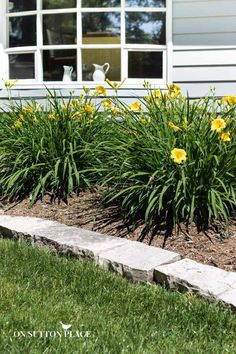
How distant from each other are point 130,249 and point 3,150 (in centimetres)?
214

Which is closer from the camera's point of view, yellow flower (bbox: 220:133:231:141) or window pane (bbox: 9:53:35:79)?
yellow flower (bbox: 220:133:231:141)

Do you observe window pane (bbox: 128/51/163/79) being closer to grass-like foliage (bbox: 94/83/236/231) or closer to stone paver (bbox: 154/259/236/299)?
grass-like foliage (bbox: 94/83/236/231)

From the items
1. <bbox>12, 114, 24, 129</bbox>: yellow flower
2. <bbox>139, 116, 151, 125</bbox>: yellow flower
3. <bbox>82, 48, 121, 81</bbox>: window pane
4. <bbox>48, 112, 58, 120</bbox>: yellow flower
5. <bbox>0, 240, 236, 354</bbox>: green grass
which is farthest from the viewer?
<bbox>82, 48, 121, 81</bbox>: window pane

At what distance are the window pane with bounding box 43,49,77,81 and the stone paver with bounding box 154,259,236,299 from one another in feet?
17.2

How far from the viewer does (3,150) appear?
5203 millimetres

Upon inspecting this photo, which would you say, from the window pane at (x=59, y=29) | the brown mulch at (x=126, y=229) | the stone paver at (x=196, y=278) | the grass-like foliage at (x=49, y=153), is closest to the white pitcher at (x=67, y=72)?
the window pane at (x=59, y=29)

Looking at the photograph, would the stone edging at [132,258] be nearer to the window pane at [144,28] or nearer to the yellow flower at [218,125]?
the yellow flower at [218,125]

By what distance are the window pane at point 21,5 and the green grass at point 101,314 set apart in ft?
18.2

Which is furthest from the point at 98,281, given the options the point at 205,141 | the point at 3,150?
the point at 3,150

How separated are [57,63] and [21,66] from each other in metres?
0.59

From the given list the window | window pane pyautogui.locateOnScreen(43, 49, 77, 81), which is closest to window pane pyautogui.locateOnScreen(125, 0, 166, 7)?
the window

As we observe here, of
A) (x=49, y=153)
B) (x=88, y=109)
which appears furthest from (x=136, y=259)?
(x=88, y=109)

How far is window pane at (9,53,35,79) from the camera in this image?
816 cm

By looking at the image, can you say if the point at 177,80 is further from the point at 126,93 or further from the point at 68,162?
the point at 68,162
